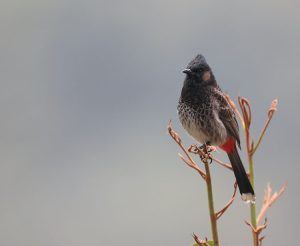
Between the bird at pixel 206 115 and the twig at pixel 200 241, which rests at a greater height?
the bird at pixel 206 115

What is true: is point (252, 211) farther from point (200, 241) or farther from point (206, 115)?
point (206, 115)

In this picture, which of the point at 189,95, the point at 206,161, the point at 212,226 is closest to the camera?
the point at 212,226

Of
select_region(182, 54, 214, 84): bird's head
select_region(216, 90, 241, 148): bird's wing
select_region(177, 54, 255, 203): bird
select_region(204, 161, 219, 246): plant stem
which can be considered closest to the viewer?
select_region(204, 161, 219, 246): plant stem

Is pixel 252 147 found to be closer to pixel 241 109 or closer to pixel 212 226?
pixel 241 109

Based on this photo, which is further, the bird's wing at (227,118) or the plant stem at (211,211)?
the bird's wing at (227,118)

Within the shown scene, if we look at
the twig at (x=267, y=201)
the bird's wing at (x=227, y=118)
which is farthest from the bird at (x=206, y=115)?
the twig at (x=267, y=201)

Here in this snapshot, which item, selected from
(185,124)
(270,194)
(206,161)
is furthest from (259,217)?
(185,124)

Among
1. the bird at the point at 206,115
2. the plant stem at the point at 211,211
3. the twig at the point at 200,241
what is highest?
the bird at the point at 206,115

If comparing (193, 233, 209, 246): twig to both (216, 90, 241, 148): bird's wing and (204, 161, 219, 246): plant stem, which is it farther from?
(216, 90, 241, 148): bird's wing

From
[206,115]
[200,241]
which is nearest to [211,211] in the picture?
[200,241]

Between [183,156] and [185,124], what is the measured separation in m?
2.77

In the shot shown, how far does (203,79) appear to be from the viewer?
4.17m

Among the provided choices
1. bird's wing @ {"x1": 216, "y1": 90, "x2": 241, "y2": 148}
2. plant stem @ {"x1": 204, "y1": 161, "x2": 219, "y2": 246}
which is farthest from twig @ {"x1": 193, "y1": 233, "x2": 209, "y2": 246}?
bird's wing @ {"x1": 216, "y1": 90, "x2": 241, "y2": 148}

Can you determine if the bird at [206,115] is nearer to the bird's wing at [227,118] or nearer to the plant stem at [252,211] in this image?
the bird's wing at [227,118]
